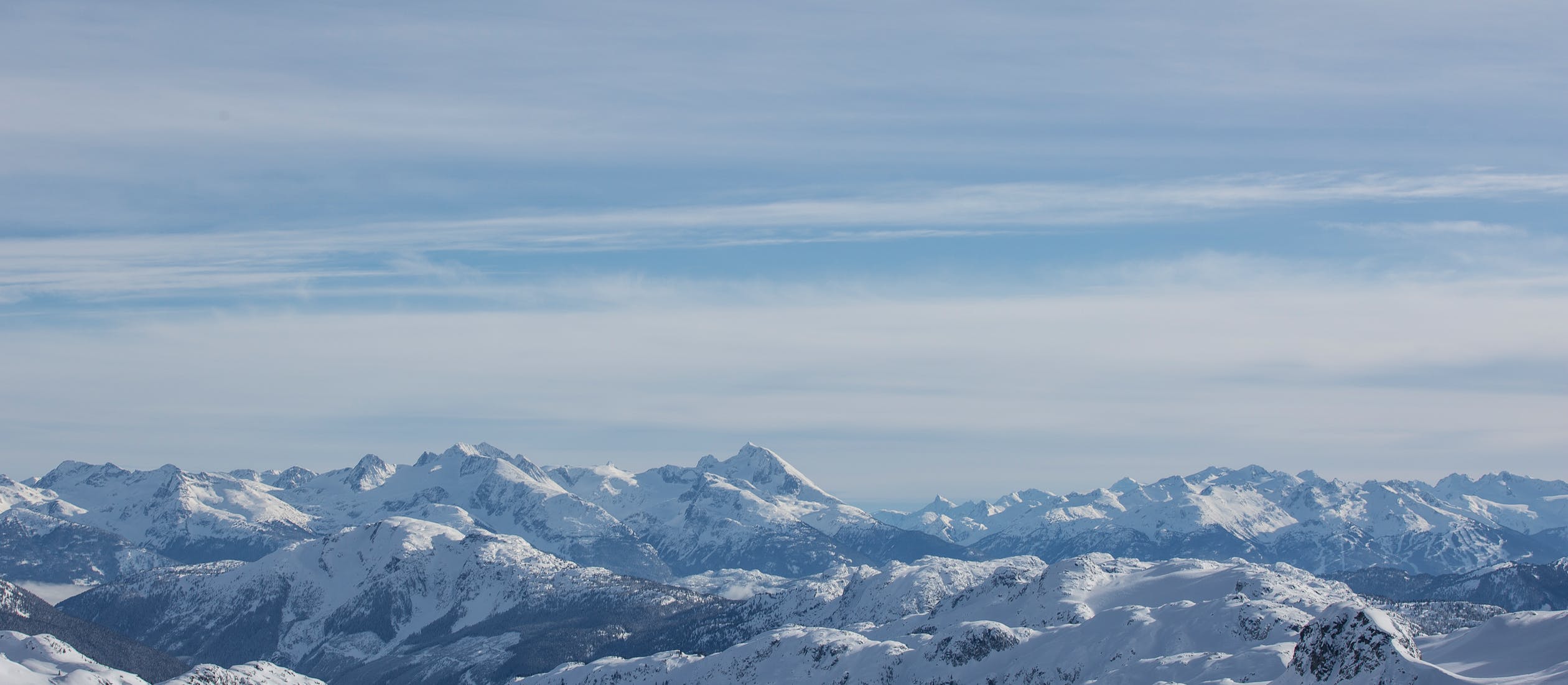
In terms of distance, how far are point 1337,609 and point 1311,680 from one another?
31.1 ft

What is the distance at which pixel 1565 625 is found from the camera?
174125 mm

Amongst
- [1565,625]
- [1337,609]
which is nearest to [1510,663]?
[1565,625]

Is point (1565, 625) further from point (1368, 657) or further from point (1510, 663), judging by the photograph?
point (1368, 657)

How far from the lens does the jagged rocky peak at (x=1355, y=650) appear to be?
533 feet

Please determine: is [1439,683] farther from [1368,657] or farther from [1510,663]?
[1510,663]

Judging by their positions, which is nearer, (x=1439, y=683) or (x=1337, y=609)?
(x=1439, y=683)

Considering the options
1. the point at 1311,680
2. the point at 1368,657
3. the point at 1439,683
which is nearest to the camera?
the point at 1439,683

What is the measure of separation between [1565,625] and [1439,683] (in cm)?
3078

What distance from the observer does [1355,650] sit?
6678 inches

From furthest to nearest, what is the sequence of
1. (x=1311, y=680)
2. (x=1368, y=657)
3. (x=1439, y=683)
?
(x=1311, y=680)
(x=1368, y=657)
(x=1439, y=683)

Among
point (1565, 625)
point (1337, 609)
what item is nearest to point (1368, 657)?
point (1337, 609)

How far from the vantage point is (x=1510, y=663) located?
173750 mm

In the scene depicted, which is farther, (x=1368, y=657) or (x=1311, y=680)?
(x=1311, y=680)

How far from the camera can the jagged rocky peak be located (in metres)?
162
